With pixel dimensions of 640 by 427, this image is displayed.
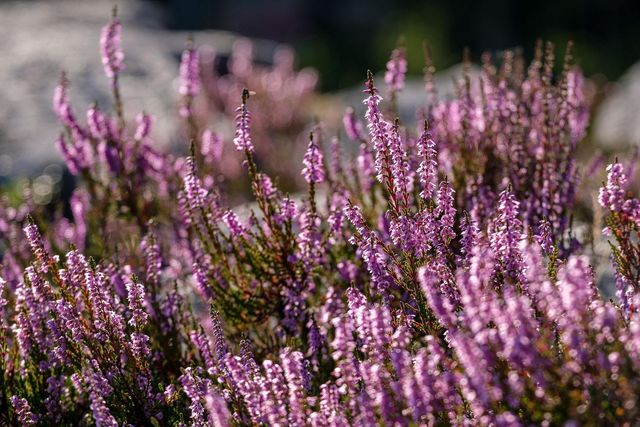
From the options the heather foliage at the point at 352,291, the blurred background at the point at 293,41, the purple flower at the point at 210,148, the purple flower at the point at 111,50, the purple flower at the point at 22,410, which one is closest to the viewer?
the heather foliage at the point at 352,291

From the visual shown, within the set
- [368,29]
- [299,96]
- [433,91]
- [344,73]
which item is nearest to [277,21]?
[368,29]

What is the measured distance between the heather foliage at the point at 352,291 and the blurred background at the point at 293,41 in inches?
183

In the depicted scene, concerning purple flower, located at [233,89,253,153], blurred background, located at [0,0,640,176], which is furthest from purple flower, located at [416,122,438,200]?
blurred background, located at [0,0,640,176]

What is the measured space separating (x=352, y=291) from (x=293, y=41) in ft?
69.8

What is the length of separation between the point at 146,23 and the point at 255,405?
16.5 metres

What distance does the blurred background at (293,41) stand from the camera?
416 inches

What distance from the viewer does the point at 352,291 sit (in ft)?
8.91

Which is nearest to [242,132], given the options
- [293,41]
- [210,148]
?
[210,148]

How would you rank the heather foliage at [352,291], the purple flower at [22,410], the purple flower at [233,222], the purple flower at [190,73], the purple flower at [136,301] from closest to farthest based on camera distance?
the heather foliage at [352,291] → the purple flower at [136,301] → the purple flower at [22,410] → the purple flower at [233,222] → the purple flower at [190,73]

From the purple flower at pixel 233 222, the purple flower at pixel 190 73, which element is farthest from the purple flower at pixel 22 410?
the purple flower at pixel 190 73

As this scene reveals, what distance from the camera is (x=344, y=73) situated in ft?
66.6

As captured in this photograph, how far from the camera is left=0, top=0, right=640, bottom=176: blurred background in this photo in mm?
10562

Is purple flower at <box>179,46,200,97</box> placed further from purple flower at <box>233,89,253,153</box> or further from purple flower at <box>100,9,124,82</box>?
purple flower at <box>233,89,253,153</box>

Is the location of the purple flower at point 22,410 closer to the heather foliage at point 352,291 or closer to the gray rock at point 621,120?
the heather foliage at point 352,291
